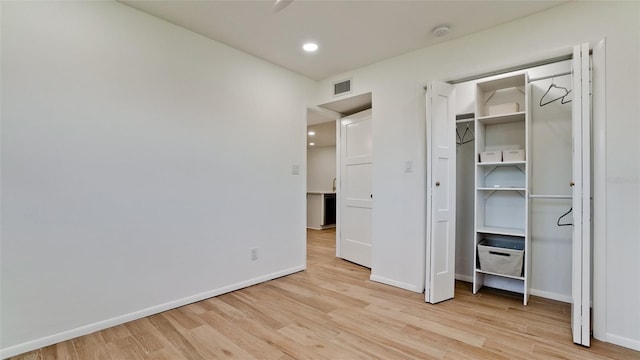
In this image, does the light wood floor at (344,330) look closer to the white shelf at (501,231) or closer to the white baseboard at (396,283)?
the white baseboard at (396,283)

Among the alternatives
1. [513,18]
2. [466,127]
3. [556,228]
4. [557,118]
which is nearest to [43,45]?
[513,18]

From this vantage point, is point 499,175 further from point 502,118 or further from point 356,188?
point 356,188

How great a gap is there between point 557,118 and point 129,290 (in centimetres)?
417

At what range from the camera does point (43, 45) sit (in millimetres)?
2068

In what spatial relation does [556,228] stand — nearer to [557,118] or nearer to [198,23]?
[557,118]

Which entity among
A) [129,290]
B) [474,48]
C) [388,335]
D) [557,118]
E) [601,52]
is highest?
[474,48]

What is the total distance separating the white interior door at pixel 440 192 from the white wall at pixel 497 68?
247mm

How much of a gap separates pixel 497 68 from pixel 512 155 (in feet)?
2.76

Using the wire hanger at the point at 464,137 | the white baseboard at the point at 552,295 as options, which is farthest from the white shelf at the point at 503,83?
the white baseboard at the point at 552,295

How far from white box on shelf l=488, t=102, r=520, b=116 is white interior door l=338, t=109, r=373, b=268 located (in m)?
1.47

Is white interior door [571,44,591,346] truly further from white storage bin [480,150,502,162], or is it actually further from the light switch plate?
the light switch plate

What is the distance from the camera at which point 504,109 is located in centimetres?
292

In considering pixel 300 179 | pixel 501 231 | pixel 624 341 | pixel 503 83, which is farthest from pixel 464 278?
pixel 300 179

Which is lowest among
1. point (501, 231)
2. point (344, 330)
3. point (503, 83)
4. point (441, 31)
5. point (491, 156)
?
point (344, 330)
